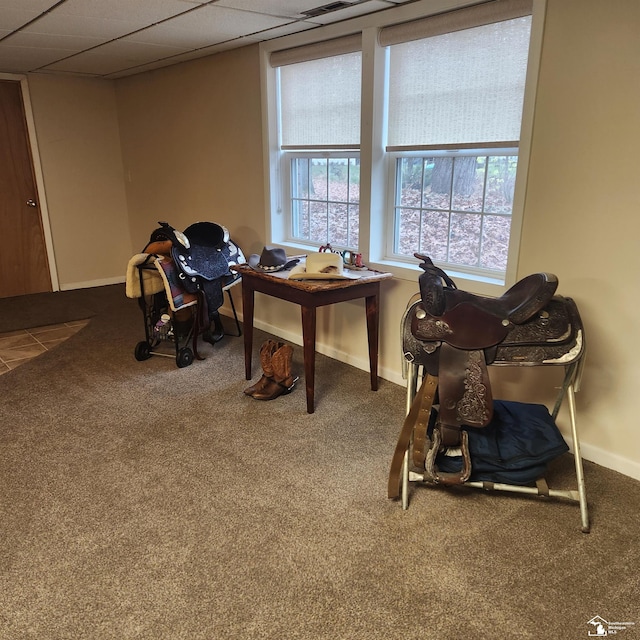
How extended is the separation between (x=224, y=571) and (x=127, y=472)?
0.83m

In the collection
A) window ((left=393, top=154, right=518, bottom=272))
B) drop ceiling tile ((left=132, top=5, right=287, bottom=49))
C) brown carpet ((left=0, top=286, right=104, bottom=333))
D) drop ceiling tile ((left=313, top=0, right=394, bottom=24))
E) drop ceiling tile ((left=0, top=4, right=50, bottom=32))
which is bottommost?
brown carpet ((left=0, top=286, right=104, bottom=333))

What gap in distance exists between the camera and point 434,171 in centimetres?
309

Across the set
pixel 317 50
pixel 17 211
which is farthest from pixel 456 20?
pixel 17 211

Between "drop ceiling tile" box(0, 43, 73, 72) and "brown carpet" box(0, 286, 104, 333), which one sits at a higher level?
"drop ceiling tile" box(0, 43, 73, 72)

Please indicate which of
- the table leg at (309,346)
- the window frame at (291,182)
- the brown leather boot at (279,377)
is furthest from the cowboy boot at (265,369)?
the window frame at (291,182)

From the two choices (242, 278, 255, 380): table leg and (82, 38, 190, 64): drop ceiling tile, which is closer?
(242, 278, 255, 380): table leg

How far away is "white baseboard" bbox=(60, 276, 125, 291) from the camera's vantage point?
571 centimetres

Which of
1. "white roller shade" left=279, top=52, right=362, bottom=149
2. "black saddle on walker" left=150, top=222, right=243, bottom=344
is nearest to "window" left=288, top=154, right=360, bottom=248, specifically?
"white roller shade" left=279, top=52, right=362, bottom=149

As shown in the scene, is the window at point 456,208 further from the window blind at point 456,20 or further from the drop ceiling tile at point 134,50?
the drop ceiling tile at point 134,50

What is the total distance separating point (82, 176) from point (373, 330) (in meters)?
3.92

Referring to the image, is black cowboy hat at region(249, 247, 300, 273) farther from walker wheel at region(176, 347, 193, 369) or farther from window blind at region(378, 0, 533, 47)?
window blind at region(378, 0, 533, 47)

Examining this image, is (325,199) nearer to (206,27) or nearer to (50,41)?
(206,27)

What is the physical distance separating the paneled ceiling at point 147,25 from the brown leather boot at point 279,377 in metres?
1.86

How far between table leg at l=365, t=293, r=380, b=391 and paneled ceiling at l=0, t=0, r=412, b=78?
1.58 meters
